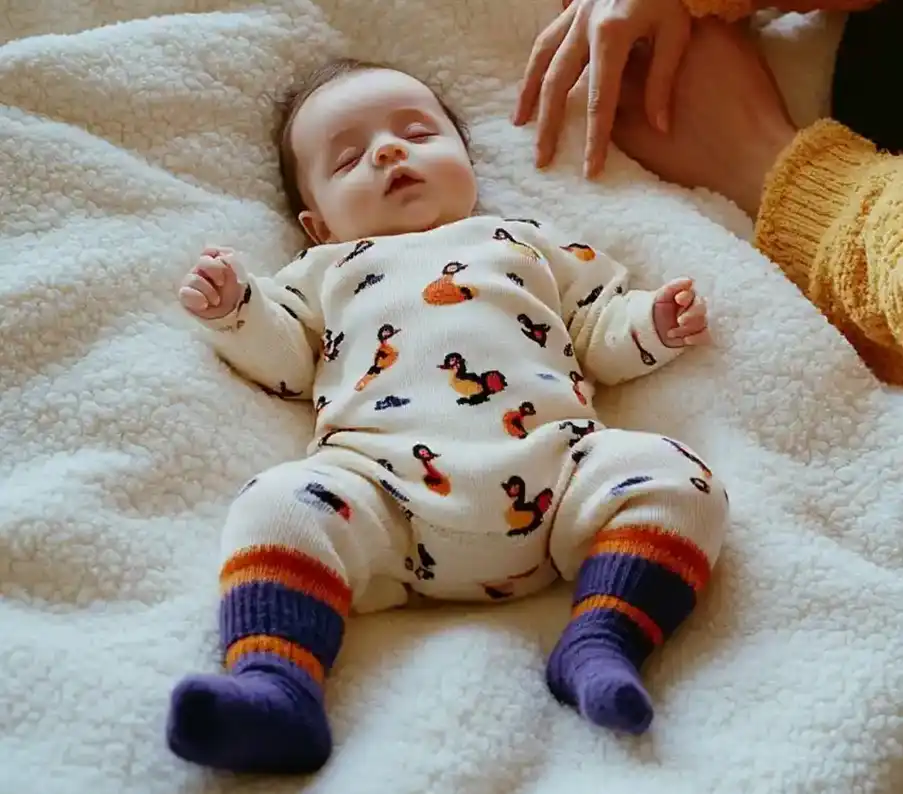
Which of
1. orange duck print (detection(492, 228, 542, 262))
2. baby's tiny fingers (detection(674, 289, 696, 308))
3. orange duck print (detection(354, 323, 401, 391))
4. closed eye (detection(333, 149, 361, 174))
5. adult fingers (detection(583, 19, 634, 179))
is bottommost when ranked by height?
orange duck print (detection(354, 323, 401, 391))

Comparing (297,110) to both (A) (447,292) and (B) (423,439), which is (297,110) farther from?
(B) (423,439)

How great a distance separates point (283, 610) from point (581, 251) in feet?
1.60

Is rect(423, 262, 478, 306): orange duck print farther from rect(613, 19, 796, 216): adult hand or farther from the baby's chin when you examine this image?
rect(613, 19, 796, 216): adult hand

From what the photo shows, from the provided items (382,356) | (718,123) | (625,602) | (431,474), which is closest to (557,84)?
(718,123)

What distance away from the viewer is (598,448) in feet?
3.06

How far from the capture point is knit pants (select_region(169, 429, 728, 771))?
0.74 m

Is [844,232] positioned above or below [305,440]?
above

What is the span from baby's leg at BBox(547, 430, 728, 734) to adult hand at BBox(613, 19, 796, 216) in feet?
1.27

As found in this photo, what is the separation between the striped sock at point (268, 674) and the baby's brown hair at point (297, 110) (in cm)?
50

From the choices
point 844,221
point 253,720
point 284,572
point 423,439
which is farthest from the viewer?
point 844,221

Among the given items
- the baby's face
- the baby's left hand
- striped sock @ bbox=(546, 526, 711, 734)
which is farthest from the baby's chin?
striped sock @ bbox=(546, 526, 711, 734)

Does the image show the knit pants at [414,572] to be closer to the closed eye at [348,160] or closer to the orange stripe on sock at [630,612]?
Result: the orange stripe on sock at [630,612]

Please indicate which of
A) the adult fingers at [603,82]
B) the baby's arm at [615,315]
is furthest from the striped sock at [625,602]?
the adult fingers at [603,82]

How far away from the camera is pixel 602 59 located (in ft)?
3.84
